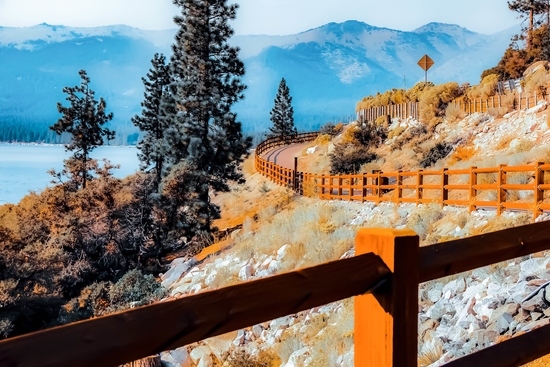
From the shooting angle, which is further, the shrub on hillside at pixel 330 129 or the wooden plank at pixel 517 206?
the shrub on hillside at pixel 330 129

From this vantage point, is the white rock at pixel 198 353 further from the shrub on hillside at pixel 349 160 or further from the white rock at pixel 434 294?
the shrub on hillside at pixel 349 160

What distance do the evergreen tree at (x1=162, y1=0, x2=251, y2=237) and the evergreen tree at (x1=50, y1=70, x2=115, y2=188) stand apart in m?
10.6

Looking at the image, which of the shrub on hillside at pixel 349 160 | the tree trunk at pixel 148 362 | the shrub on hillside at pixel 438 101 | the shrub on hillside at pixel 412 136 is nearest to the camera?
the tree trunk at pixel 148 362

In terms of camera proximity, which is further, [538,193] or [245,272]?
[245,272]

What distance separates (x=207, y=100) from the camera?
24500 mm

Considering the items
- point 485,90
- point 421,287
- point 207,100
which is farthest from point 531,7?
point 421,287

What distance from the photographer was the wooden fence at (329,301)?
1242mm

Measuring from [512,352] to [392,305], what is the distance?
988 mm

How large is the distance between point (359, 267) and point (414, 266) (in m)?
0.27

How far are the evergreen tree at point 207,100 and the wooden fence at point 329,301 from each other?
22.2 metres

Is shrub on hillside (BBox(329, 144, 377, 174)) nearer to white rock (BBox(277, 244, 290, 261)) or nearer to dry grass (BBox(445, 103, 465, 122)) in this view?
dry grass (BBox(445, 103, 465, 122))

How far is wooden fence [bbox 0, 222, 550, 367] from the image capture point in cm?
124

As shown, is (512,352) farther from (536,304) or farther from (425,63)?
(425,63)

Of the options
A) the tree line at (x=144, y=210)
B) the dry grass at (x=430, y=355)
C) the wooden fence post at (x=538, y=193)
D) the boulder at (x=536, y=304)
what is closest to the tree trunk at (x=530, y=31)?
the tree line at (x=144, y=210)
